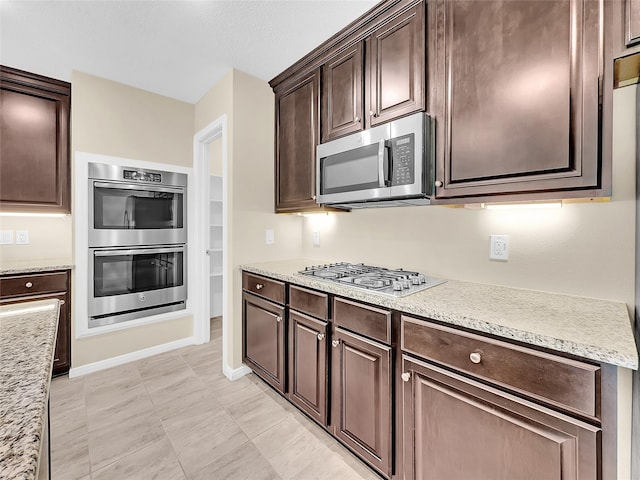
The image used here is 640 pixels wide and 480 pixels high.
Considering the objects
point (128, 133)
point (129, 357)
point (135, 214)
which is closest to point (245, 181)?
point (135, 214)

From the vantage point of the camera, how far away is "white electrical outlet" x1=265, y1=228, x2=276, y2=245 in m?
2.61

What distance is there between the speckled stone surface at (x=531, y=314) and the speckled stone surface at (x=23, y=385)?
1.13 m

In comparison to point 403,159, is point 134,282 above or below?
below

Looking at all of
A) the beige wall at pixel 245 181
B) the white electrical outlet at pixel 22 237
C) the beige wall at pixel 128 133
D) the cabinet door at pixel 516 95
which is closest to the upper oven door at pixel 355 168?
the cabinet door at pixel 516 95

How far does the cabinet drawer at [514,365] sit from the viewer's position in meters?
0.87

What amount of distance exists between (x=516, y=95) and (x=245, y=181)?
190 cm

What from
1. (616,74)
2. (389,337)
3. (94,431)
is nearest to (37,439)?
(389,337)

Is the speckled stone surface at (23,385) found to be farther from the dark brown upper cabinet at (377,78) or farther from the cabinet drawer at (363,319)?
the dark brown upper cabinet at (377,78)

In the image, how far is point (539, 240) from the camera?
4.72 ft

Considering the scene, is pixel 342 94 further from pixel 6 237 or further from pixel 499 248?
pixel 6 237

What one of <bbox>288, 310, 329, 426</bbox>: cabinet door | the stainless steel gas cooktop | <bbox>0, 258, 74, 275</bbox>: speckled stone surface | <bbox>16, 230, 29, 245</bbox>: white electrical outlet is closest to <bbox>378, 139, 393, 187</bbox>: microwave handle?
the stainless steel gas cooktop

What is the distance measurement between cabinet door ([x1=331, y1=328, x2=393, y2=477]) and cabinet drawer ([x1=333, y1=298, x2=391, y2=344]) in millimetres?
41

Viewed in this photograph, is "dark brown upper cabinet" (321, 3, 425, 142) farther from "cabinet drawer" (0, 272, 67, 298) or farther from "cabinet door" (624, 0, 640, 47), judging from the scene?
"cabinet drawer" (0, 272, 67, 298)

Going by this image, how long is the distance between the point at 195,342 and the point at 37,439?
9.81 feet
